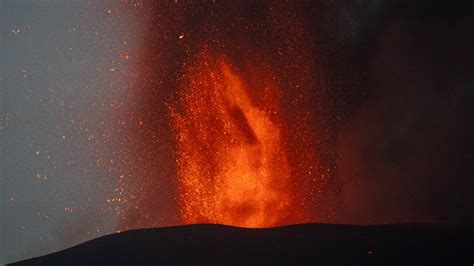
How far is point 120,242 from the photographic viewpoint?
645 centimetres

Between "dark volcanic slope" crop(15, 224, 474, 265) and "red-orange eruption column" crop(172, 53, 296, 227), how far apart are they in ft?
2.66

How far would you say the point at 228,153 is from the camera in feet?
24.8

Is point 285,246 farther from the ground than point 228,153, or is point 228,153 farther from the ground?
point 228,153

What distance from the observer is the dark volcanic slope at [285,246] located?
519 centimetres

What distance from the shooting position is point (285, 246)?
18.5ft

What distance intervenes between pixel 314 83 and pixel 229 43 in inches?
57.6

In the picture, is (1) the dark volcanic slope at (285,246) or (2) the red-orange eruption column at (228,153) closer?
(1) the dark volcanic slope at (285,246)

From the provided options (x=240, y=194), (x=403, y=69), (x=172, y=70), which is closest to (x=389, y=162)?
Answer: (x=403, y=69)

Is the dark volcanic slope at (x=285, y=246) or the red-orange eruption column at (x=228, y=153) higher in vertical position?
the red-orange eruption column at (x=228, y=153)

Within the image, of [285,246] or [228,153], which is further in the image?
[228,153]

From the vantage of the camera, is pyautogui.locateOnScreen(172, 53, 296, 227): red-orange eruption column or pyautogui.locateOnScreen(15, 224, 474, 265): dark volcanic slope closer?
pyautogui.locateOnScreen(15, 224, 474, 265): dark volcanic slope

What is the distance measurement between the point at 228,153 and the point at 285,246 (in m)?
2.23

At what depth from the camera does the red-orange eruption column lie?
7.47 metres

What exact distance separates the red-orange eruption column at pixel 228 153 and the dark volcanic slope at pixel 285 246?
0.81m
